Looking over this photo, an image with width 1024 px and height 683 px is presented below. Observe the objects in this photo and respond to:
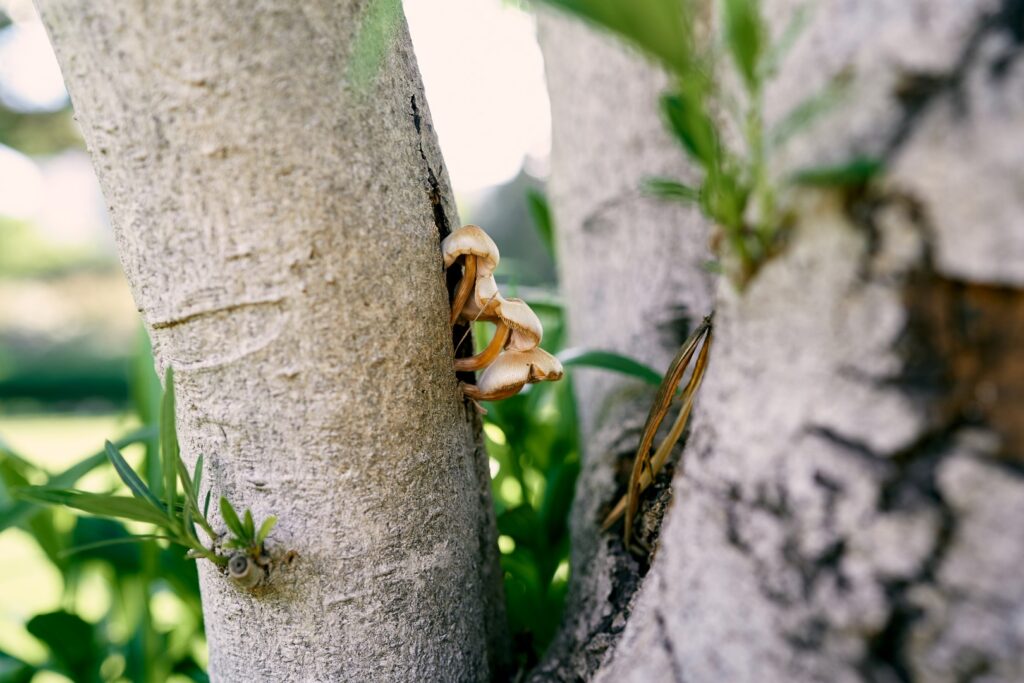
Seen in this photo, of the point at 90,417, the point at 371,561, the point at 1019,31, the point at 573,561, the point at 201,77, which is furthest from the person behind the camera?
the point at 90,417

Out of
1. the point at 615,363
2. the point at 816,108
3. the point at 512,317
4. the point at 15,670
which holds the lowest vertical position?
the point at 15,670

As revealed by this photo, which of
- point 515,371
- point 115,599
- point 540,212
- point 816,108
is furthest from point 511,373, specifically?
point 115,599

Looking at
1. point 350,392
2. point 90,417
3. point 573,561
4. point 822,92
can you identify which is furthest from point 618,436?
point 90,417

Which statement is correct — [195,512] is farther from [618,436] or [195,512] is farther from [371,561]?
[618,436]

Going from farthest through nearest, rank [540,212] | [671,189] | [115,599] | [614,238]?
1. [540,212]
2. [115,599]
3. [614,238]
4. [671,189]

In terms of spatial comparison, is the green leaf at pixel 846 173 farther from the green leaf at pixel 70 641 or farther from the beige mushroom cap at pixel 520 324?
the green leaf at pixel 70 641

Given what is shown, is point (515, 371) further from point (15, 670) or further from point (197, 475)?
point (15, 670)
